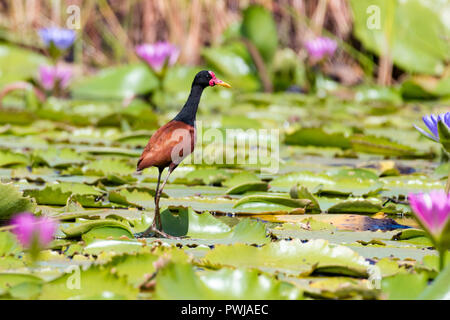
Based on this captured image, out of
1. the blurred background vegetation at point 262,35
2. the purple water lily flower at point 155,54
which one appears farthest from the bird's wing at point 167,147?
the blurred background vegetation at point 262,35

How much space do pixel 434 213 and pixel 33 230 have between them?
0.71 m

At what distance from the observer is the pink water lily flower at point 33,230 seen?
3.51 ft

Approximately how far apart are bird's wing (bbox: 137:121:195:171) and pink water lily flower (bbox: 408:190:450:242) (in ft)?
2.10

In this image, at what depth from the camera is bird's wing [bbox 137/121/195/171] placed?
1741mm

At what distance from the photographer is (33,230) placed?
108 centimetres

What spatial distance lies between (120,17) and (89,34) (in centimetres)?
38

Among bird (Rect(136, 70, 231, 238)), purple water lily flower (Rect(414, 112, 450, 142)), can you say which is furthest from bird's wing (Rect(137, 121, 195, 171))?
purple water lily flower (Rect(414, 112, 450, 142))

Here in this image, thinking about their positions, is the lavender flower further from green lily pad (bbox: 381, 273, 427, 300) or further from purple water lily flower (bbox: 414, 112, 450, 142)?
purple water lily flower (bbox: 414, 112, 450, 142)

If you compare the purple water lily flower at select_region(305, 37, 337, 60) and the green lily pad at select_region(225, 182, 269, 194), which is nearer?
the green lily pad at select_region(225, 182, 269, 194)

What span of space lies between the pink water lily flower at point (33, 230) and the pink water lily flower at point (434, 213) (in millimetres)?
675

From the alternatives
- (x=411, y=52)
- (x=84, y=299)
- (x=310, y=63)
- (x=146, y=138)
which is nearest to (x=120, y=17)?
(x=310, y=63)

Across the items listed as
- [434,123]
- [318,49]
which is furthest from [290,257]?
[318,49]

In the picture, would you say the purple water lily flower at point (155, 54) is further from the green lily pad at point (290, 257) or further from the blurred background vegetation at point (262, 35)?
the green lily pad at point (290, 257)
